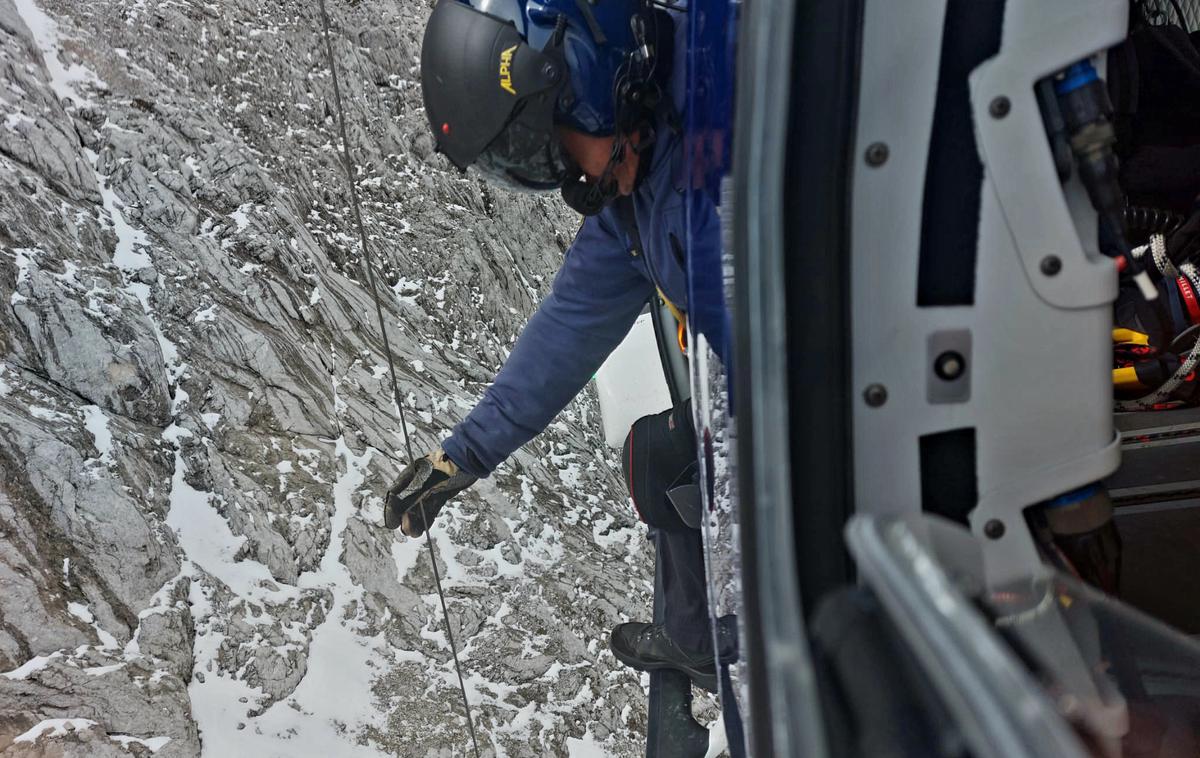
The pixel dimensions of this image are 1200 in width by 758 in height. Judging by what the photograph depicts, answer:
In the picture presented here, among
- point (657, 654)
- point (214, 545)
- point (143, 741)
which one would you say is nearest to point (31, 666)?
point (143, 741)

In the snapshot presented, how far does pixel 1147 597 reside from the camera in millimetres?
1533

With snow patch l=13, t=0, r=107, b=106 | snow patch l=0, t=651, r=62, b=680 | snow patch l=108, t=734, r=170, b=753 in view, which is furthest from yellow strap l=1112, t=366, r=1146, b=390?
snow patch l=13, t=0, r=107, b=106

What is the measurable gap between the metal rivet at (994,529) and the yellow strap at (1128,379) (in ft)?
4.21

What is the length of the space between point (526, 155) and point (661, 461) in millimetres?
791

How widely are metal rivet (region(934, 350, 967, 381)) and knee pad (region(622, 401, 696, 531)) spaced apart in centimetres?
94

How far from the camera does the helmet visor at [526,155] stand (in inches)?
64.1

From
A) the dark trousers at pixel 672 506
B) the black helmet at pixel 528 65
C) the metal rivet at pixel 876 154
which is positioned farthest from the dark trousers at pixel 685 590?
the metal rivet at pixel 876 154

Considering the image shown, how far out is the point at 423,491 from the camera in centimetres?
220

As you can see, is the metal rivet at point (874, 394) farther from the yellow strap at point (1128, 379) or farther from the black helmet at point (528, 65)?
the yellow strap at point (1128, 379)

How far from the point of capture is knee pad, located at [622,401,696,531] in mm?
1814

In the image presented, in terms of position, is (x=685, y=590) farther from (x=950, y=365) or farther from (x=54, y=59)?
(x=54, y=59)

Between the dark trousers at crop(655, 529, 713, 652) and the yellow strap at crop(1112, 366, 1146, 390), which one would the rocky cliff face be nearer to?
the dark trousers at crop(655, 529, 713, 652)

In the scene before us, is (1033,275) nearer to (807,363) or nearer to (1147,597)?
(807,363)

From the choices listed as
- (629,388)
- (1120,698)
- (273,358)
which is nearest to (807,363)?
(1120,698)
